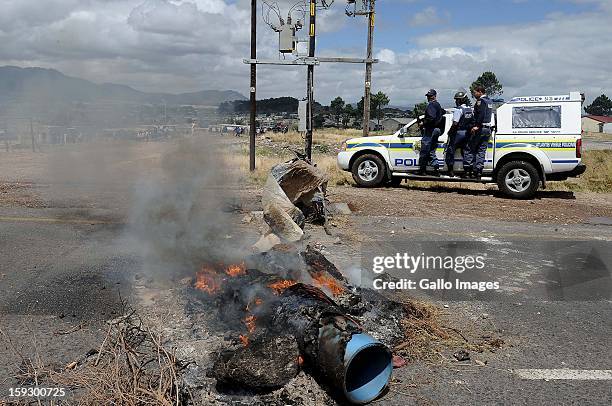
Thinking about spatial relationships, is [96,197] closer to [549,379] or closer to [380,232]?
[380,232]

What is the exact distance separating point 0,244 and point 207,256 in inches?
142

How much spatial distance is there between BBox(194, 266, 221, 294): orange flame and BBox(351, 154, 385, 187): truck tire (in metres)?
8.33

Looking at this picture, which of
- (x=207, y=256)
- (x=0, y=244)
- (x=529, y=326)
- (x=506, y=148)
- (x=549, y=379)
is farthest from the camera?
(x=506, y=148)

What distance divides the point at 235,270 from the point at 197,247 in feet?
3.66

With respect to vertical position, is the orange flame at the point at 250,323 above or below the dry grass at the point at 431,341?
above

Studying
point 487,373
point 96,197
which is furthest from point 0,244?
point 487,373

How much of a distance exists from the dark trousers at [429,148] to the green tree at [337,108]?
6178cm

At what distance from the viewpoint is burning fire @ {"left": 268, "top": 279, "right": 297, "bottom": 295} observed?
484 centimetres

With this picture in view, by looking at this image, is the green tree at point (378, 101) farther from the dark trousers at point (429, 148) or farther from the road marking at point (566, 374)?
the road marking at point (566, 374)

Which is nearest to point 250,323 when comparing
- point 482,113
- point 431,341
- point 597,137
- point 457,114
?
point 431,341

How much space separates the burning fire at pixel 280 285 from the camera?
15.9 feet

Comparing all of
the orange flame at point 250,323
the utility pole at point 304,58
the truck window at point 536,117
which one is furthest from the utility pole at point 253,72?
the orange flame at point 250,323

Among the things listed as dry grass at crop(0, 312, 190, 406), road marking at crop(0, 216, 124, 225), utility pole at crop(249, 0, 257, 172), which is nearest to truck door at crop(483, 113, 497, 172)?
utility pole at crop(249, 0, 257, 172)

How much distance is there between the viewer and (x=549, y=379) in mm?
4094
